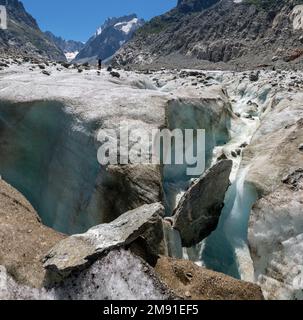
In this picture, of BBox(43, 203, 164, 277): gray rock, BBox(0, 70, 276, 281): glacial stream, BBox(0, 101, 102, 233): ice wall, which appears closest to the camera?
BBox(43, 203, 164, 277): gray rock

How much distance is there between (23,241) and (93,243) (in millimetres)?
2215

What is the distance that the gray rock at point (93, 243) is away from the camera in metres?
11.2

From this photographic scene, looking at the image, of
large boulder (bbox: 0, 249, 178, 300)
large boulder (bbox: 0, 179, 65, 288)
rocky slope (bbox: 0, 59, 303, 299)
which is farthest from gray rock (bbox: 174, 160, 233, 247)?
large boulder (bbox: 0, 249, 178, 300)

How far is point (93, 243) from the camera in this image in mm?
11859

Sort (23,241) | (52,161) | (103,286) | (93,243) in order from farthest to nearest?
1. (52,161)
2. (23,241)
3. (93,243)
4. (103,286)

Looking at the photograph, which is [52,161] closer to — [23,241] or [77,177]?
[77,177]

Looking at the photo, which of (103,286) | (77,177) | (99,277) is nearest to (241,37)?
(77,177)

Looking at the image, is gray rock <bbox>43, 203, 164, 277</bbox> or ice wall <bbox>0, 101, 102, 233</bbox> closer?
gray rock <bbox>43, 203, 164, 277</bbox>

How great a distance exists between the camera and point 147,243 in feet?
42.8

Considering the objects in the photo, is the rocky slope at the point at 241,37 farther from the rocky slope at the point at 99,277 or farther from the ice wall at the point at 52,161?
the rocky slope at the point at 99,277

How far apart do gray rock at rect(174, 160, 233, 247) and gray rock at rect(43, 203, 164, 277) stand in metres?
4.49

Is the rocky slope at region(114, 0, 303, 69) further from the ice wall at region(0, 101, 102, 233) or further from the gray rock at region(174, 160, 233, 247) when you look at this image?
the gray rock at region(174, 160, 233, 247)

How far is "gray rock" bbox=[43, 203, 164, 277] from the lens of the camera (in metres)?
11.2
